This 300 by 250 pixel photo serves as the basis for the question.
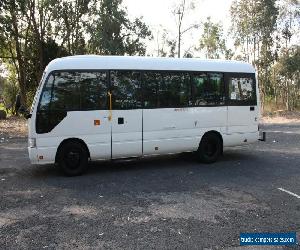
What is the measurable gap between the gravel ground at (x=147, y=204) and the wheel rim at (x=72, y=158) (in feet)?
1.18

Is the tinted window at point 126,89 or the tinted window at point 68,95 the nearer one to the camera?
the tinted window at point 68,95

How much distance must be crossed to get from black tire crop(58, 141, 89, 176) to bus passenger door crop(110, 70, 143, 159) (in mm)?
751

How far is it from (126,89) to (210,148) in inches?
121

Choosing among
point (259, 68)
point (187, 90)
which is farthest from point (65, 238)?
point (259, 68)

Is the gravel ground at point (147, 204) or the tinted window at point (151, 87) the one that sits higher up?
the tinted window at point (151, 87)

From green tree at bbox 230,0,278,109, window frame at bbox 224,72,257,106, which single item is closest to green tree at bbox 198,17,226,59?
green tree at bbox 230,0,278,109

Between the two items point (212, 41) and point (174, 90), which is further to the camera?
point (212, 41)

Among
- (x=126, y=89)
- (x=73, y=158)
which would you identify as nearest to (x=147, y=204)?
(x=73, y=158)

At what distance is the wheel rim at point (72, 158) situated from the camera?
379 inches

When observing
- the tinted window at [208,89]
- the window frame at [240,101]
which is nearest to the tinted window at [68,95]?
the tinted window at [208,89]

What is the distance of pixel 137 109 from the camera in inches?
404

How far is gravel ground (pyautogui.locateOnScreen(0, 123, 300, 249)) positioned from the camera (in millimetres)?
5723

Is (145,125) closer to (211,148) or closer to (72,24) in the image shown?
(211,148)

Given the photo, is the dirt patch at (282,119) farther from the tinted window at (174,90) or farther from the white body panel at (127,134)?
the white body panel at (127,134)
